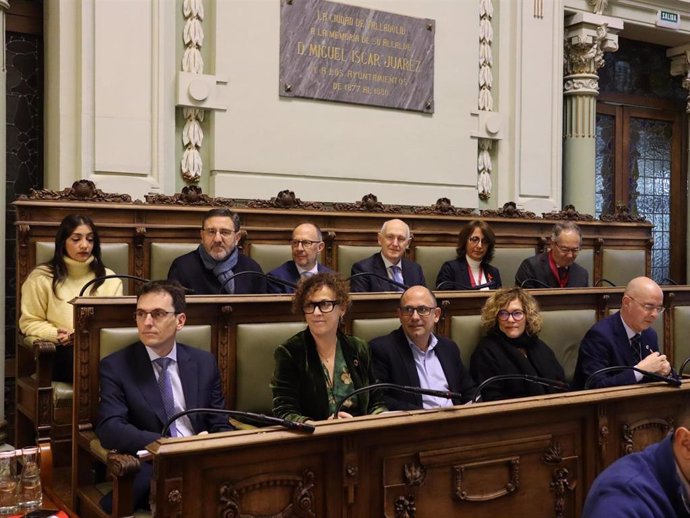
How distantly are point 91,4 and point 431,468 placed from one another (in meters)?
3.33

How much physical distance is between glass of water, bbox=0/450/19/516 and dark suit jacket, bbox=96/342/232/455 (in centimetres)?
22

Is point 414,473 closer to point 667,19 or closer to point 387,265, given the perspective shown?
point 387,265

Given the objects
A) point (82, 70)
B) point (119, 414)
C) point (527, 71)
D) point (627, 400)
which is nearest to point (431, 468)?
point (627, 400)

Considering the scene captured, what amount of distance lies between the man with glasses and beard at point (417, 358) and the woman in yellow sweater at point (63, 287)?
1105 mm

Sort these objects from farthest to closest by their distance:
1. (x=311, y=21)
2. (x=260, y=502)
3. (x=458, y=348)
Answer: (x=311, y=21), (x=458, y=348), (x=260, y=502)

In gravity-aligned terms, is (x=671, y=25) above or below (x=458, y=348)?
above

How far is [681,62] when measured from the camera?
729 cm

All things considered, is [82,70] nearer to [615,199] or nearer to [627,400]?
[627,400]

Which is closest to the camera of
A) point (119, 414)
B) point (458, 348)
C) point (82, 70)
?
point (119, 414)

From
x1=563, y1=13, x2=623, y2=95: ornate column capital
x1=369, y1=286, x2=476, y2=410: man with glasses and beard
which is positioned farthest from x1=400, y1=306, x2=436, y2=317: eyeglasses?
x1=563, y1=13, x2=623, y2=95: ornate column capital

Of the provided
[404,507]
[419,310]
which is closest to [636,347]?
[419,310]

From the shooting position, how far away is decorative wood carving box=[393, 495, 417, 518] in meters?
1.77

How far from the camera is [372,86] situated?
512cm

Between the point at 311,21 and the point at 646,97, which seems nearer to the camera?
the point at 311,21
